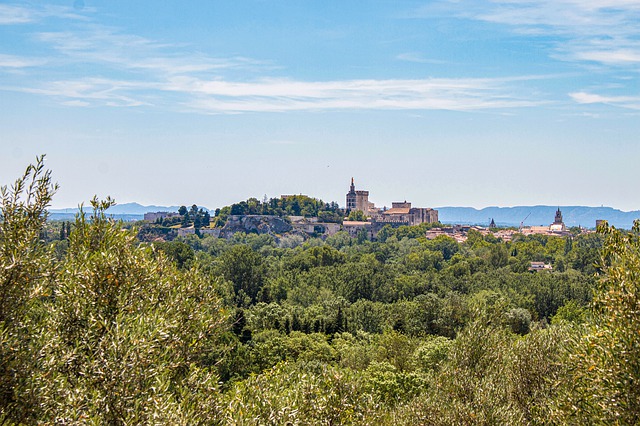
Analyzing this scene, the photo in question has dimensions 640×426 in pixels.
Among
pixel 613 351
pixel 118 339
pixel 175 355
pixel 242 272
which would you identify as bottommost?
pixel 242 272

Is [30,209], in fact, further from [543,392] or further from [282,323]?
[282,323]

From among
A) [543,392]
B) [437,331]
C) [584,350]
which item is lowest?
[437,331]

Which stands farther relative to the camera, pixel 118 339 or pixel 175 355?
pixel 175 355

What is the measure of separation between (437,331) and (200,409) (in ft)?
146

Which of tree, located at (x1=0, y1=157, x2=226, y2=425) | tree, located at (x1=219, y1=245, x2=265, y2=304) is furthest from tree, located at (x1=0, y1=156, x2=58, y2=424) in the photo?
tree, located at (x1=219, y1=245, x2=265, y2=304)

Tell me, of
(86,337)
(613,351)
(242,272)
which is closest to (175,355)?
(86,337)

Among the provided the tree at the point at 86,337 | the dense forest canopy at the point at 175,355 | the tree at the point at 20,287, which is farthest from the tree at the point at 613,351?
the tree at the point at 20,287

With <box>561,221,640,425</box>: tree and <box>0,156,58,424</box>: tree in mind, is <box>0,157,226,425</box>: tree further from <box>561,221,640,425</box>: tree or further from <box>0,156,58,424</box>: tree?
<box>561,221,640,425</box>: tree

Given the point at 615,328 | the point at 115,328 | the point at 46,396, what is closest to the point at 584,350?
the point at 615,328

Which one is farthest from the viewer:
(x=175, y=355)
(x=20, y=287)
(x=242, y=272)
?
(x=242, y=272)

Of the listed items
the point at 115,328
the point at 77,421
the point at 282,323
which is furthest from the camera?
the point at 282,323

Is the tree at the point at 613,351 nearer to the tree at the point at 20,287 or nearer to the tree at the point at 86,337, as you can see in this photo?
the tree at the point at 86,337

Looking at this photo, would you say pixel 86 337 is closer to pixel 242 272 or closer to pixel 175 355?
pixel 175 355

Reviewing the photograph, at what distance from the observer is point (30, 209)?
12164mm
